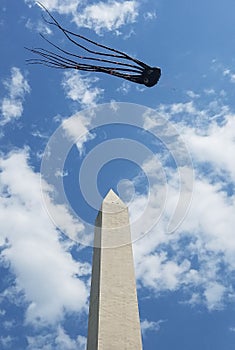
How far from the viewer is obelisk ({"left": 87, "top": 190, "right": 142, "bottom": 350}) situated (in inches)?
379

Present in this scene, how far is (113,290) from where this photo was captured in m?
10.6

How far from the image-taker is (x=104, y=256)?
11.3 m

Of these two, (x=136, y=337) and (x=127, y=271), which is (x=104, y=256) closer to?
(x=127, y=271)

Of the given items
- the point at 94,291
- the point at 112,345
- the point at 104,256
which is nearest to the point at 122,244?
the point at 104,256

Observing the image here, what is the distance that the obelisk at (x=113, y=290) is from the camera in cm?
963

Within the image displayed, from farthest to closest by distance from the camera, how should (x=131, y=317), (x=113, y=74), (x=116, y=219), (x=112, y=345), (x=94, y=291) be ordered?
(x=116, y=219) → (x=94, y=291) → (x=131, y=317) → (x=112, y=345) → (x=113, y=74)

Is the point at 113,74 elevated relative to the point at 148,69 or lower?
lower

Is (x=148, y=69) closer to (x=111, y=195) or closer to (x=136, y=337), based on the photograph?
(x=136, y=337)

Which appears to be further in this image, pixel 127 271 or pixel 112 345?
pixel 127 271

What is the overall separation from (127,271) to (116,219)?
2.12m

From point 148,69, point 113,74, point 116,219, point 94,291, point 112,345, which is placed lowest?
point 113,74

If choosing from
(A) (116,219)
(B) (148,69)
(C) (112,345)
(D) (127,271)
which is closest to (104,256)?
(D) (127,271)

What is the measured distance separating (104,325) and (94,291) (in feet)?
4.82

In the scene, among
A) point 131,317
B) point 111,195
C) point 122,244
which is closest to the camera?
point 131,317
